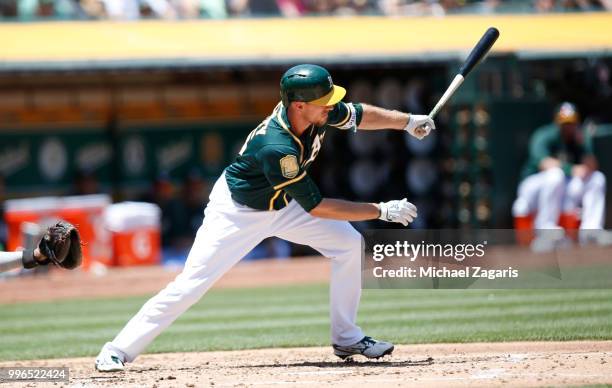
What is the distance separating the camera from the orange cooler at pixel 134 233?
14.8 meters

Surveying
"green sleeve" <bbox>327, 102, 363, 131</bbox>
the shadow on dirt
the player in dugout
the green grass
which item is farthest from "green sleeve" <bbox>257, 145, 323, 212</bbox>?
the player in dugout

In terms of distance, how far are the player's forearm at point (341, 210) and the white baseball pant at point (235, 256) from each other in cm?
28

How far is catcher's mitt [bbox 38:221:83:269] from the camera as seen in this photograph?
671cm

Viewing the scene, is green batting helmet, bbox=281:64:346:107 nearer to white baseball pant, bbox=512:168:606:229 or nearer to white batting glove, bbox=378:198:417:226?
white batting glove, bbox=378:198:417:226

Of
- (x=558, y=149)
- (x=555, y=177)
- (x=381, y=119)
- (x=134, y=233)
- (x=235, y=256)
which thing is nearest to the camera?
(x=235, y=256)

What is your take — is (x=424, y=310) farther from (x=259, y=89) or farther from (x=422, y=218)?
(x=259, y=89)

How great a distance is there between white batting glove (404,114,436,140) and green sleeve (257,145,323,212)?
0.96m

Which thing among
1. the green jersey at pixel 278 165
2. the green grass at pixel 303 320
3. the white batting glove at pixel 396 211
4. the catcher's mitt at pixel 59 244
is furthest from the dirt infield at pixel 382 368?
the green jersey at pixel 278 165

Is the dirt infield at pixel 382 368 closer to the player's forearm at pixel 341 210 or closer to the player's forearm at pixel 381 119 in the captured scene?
the player's forearm at pixel 341 210

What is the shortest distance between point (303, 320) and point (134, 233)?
228 inches

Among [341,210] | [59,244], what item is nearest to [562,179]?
[341,210]

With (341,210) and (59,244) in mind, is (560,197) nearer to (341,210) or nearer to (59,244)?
(341,210)

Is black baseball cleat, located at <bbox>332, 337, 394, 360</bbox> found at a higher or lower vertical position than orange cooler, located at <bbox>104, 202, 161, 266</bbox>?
lower

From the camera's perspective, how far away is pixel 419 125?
7.02 metres
